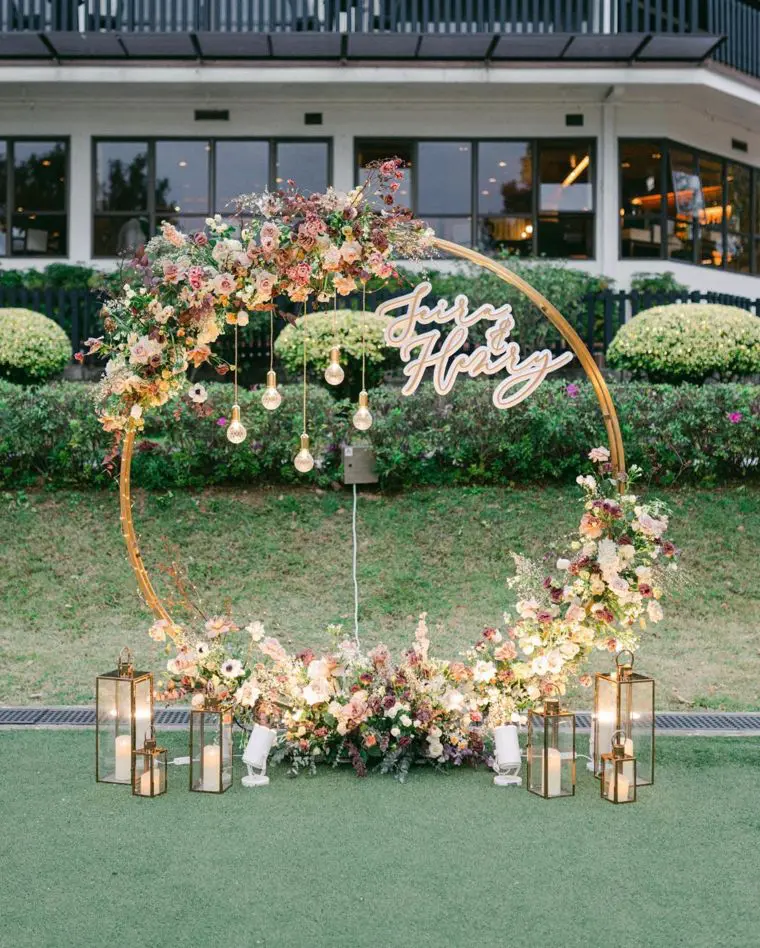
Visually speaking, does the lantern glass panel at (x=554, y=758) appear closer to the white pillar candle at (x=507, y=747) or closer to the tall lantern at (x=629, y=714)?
the white pillar candle at (x=507, y=747)

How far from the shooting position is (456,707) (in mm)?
5148

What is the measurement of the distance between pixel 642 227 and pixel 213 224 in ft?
37.2

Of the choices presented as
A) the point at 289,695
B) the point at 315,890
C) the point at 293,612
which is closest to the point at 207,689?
the point at 289,695

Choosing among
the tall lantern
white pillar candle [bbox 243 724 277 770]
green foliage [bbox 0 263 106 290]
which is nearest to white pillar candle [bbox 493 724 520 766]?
the tall lantern

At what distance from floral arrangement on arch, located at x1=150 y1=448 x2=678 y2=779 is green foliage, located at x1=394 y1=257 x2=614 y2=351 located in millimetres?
7296

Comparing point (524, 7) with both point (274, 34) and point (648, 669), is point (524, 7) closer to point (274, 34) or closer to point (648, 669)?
point (274, 34)

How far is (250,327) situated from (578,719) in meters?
7.86

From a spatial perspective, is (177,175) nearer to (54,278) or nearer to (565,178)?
(54,278)

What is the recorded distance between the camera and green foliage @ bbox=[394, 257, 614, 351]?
12.4 meters

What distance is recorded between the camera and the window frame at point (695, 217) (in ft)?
48.8

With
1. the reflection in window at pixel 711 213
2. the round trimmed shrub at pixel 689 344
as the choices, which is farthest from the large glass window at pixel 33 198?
the reflection in window at pixel 711 213

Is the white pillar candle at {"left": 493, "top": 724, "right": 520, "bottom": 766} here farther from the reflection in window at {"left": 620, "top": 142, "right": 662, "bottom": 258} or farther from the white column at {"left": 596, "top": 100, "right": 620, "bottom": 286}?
the reflection in window at {"left": 620, "top": 142, "right": 662, "bottom": 258}

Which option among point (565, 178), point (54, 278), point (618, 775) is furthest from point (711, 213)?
point (618, 775)

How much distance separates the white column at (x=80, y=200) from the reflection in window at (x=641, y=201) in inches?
321
